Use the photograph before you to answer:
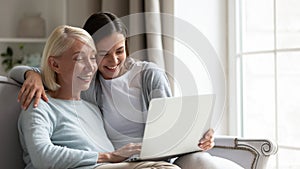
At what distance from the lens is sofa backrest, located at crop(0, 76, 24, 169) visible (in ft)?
6.85

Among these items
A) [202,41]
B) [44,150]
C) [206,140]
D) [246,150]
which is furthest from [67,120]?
[202,41]

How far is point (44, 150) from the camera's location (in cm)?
186

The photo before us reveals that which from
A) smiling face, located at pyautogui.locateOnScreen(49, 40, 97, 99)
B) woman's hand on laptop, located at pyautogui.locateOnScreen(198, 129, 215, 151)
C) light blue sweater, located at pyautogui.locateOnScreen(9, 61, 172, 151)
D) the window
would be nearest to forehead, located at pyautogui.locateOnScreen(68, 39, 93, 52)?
smiling face, located at pyautogui.locateOnScreen(49, 40, 97, 99)

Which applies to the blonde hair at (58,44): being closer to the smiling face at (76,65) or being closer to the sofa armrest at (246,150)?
the smiling face at (76,65)

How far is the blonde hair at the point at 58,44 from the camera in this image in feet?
6.69

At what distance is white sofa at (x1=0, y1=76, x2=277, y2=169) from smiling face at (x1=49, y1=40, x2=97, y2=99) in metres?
0.22

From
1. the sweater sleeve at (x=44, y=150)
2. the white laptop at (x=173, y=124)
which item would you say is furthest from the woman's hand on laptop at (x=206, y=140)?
the sweater sleeve at (x=44, y=150)

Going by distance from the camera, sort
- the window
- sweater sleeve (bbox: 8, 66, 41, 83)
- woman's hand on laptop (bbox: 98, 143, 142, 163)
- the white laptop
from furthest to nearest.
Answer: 1. the window
2. sweater sleeve (bbox: 8, 66, 41, 83)
3. woman's hand on laptop (bbox: 98, 143, 142, 163)
4. the white laptop

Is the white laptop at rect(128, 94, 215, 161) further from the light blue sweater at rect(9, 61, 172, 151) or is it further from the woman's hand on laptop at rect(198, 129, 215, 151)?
the light blue sweater at rect(9, 61, 172, 151)

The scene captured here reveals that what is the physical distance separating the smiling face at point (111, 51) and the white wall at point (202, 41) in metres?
0.85

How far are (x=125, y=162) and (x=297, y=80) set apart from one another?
→ 128cm

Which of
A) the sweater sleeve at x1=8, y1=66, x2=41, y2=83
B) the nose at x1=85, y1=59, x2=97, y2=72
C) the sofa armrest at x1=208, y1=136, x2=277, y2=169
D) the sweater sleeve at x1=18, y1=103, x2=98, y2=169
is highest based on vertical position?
the nose at x1=85, y1=59, x2=97, y2=72

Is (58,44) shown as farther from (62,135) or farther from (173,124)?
(173,124)

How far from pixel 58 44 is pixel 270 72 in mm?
1392
